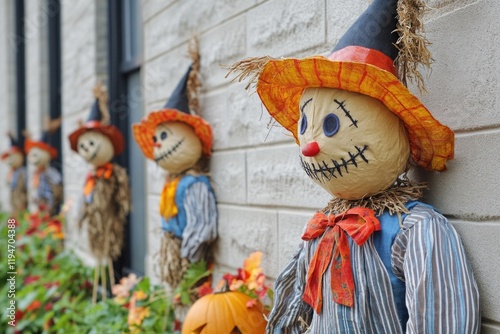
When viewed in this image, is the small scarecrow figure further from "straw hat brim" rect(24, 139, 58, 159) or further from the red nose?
the red nose

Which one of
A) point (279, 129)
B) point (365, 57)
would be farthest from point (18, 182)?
point (365, 57)

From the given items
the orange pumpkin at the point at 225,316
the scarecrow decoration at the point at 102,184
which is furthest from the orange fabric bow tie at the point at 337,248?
the scarecrow decoration at the point at 102,184

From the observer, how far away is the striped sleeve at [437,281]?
1490mm

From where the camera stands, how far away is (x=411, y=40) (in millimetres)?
1642

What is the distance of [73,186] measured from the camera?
5.78 metres

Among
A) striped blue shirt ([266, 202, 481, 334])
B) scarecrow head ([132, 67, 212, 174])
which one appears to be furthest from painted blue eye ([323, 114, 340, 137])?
scarecrow head ([132, 67, 212, 174])

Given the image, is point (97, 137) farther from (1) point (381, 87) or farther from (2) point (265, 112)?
(1) point (381, 87)

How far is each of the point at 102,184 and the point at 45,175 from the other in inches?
96.0

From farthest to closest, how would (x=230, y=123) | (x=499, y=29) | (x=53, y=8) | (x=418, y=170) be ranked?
(x=53, y=8), (x=230, y=123), (x=418, y=170), (x=499, y=29)

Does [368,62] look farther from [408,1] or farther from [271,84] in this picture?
[271,84]

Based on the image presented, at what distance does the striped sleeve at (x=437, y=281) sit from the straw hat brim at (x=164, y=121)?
166 cm

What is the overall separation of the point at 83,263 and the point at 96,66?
175 cm

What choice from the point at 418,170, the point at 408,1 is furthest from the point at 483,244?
the point at 408,1

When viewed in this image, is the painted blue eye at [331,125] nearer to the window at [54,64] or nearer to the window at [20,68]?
the window at [54,64]
